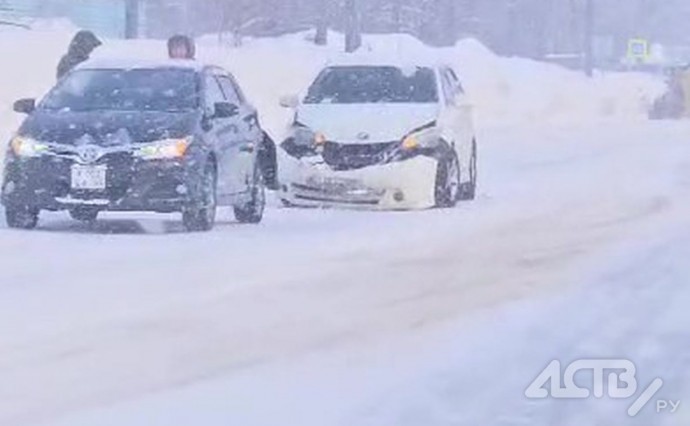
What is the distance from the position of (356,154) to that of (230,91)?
1211 mm

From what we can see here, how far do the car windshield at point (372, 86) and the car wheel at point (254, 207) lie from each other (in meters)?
1.65

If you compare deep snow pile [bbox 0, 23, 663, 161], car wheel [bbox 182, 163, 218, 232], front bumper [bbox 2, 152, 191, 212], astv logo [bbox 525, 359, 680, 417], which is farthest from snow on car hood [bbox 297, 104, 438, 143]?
astv logo [bbox 525, 359, 680, 417]

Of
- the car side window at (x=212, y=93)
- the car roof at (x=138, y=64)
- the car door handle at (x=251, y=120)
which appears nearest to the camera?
the car roof at (x=138, y=64)

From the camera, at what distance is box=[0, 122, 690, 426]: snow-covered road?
20.3 feet

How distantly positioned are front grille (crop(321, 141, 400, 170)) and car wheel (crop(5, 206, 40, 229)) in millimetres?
2873

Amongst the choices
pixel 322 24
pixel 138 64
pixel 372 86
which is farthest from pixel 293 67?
pixel 138 64

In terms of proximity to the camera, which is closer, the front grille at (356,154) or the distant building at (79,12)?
the front grille at (356,154)

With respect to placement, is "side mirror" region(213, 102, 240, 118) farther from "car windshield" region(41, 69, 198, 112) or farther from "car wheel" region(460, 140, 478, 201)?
"car wheel" region(460, 140, 478, 201)

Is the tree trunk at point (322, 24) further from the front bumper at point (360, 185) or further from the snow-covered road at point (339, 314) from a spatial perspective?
the snow-covered road at point (339, 314)

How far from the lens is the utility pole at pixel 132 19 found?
52.7ft

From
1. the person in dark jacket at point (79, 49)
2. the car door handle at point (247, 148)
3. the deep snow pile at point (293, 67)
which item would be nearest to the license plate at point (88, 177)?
the car door handle at point (247, 148)

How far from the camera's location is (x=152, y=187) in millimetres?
13836

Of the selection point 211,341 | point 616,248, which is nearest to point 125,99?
point 616,248

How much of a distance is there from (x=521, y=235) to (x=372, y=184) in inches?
117
